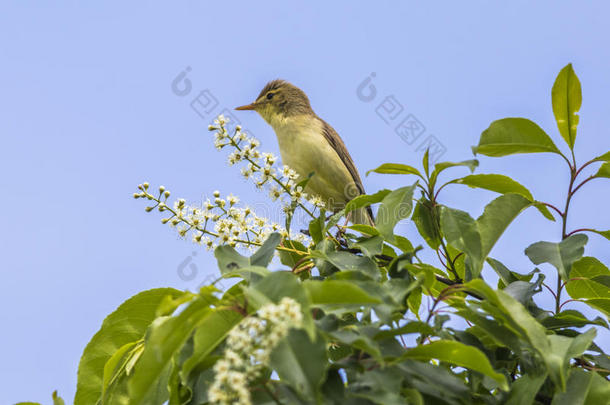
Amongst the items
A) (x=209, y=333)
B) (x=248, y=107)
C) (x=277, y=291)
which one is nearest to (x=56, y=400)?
(x=209, y=333)

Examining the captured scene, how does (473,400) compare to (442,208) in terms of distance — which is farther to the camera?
(442,208)

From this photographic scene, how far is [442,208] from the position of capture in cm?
218

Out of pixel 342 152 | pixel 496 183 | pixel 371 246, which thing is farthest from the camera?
pixel 342 152

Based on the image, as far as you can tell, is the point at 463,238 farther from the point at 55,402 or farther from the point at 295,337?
the point at 55,402

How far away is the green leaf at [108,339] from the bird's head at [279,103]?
332 cm

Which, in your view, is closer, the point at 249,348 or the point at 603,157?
the point at 249,348

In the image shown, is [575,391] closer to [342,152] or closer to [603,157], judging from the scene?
[603,157]

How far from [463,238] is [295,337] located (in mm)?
874

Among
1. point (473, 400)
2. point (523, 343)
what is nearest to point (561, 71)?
point (523, 343)

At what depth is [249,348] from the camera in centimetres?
136

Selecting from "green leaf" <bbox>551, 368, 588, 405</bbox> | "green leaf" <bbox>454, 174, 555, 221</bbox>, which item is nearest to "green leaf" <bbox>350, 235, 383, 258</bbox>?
"green leaf" <bbox>454, 174, 555, 221</bbox>

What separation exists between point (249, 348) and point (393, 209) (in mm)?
915

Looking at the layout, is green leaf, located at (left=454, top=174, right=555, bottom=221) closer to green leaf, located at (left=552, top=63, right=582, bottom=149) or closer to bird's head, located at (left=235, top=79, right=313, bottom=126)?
green leaf, located at (left=552, top=63, right=582, bottom=149)

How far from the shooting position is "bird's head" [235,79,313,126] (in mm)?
5371
